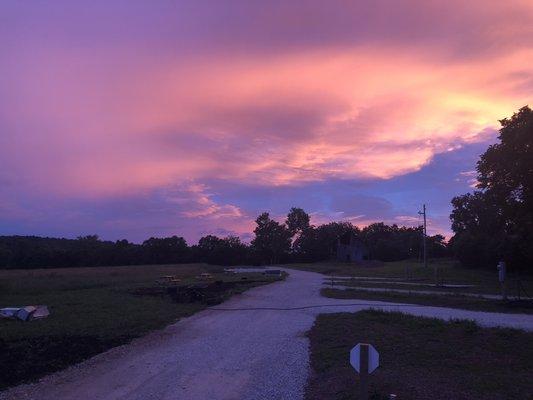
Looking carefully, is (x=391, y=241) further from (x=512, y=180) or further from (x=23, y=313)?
(x=23, y=313)

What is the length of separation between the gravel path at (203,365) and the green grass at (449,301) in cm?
302

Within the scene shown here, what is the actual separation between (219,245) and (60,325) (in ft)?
360

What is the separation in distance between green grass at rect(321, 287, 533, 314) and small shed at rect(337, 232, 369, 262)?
76.7 metres

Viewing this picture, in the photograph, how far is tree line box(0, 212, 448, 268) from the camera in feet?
329

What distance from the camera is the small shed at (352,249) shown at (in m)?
108

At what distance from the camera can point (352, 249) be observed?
Result: 10850 cm

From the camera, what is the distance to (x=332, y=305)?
2512 cm

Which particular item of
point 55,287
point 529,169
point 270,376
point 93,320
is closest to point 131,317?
point 93,320

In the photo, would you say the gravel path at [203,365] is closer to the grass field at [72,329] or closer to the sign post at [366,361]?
the grass field at [72,329]

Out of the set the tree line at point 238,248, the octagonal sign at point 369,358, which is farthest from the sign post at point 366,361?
the tree line at point 238,248

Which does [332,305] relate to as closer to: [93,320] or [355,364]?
[93,320]

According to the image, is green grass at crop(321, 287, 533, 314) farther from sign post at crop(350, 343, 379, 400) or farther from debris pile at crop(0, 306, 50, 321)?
sign post at crop(350, 343, 379, 400)

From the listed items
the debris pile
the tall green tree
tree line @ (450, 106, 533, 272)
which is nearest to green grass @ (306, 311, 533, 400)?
the debris pile

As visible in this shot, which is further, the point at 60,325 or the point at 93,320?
the point at 93,320
